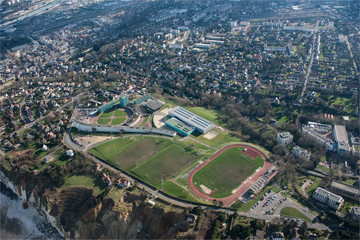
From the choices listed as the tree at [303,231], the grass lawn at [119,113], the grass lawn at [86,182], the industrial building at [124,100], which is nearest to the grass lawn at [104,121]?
the grass lawn at [119,113]

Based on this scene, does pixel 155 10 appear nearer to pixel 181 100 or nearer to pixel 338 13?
pixel 338 13

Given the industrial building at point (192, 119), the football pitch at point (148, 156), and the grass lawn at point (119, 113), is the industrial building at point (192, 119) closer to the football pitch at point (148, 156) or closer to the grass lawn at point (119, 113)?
the football pitch at point (148, 156)

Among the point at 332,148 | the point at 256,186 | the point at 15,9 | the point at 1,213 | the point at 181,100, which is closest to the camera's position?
the point at 256,186

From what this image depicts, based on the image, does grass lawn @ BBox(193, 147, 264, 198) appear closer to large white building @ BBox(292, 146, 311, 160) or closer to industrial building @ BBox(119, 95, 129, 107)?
large white building @ BBox(292, 146, 311, 160)

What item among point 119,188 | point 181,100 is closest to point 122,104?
point 181,100

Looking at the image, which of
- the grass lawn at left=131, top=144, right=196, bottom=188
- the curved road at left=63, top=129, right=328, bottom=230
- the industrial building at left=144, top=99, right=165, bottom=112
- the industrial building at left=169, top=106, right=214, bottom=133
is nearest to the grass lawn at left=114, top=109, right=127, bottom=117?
the industrial building at left=144, top=99, right=165, bottom=112

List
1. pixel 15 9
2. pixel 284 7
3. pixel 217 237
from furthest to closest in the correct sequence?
pixel 15 9
pixel 284 7
pixel 217 237
